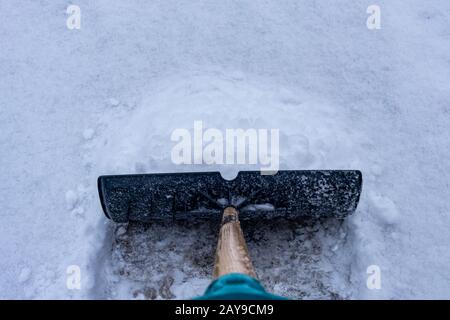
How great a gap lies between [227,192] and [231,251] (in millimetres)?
421

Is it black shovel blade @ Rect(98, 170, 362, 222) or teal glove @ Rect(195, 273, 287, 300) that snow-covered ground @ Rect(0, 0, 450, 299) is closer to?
black shovel blade @ Rect(98, 170, 362, 222)

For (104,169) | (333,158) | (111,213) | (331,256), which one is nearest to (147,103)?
(104,169)

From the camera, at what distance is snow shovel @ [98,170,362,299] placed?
8.07ft

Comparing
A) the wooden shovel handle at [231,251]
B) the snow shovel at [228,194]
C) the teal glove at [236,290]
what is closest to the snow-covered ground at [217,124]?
the snow shovel at [228,194]

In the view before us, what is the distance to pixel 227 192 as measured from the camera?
249 centimetres

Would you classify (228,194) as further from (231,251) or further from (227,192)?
(231,251)

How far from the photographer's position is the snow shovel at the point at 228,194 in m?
2.46

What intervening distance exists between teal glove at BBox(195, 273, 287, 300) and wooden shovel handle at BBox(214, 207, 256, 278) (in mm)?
191

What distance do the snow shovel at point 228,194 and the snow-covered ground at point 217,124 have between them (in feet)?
0.63

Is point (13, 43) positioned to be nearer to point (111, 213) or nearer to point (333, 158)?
point (111, 213)

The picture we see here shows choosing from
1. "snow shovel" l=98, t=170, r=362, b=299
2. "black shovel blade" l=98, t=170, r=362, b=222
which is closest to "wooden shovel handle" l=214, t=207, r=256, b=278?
"snow shovel" l=98, t=170, r=362, b=299

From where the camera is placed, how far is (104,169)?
278cm

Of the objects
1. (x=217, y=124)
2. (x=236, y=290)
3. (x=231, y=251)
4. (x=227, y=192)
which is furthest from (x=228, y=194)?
(x=236, y=290)

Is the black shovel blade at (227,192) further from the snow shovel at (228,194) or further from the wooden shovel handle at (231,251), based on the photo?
the wooden shovel handle at (231,251)
